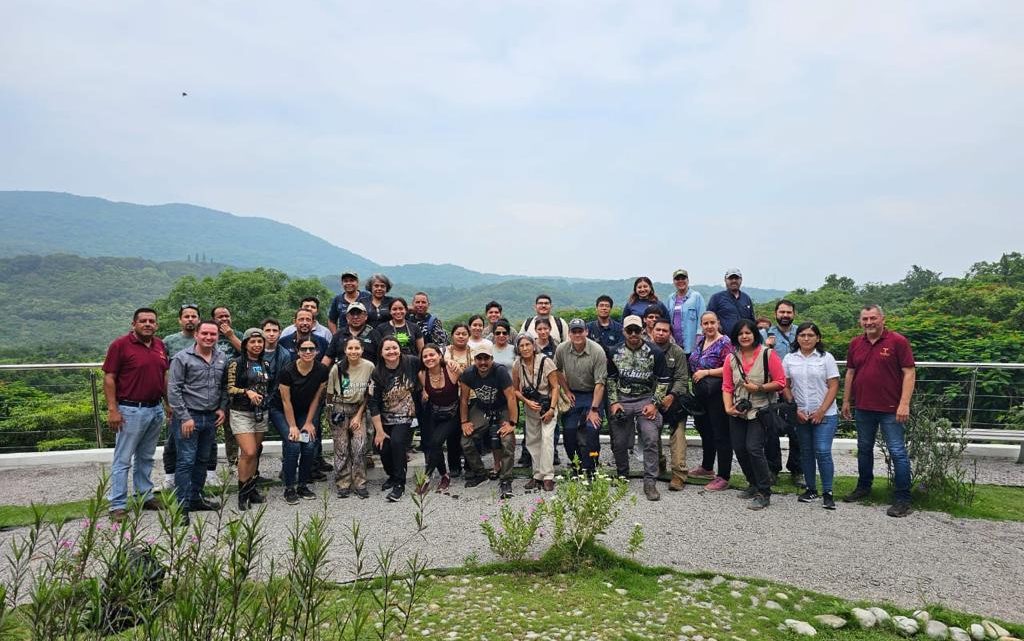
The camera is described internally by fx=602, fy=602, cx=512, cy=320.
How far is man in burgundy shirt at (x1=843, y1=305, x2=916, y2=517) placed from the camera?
5.98 m

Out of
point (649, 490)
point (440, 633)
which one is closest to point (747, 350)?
point (649, 490)

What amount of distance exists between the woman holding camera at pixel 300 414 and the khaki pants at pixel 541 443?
7.95 ft

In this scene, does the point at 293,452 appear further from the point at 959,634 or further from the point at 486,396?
the point at 959,634

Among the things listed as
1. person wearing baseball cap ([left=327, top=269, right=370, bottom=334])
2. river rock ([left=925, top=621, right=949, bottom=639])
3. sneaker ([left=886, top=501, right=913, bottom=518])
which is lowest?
river rock ([left=925, top=621, right=949, bottom=639])

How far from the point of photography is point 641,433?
269 inches

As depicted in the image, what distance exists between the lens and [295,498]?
6602mm

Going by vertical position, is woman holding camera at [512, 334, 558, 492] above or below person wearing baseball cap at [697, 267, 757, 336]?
below

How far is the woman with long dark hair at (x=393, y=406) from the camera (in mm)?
6797

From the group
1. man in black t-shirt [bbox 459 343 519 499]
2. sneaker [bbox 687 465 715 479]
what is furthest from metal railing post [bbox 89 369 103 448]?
sneaker [bbox 687 465 715 479]

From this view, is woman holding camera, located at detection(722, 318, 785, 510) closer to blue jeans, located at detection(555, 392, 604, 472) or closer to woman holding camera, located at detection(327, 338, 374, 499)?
blue jeans, located at detection(555, 392, 604, 472)

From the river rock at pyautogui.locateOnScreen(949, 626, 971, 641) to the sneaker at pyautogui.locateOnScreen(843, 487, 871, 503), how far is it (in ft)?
7.83

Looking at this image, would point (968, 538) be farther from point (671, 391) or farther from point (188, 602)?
point (188, 602)

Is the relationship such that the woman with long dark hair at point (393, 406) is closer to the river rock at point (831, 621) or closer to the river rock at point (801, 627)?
the river rock at point (801, 627)

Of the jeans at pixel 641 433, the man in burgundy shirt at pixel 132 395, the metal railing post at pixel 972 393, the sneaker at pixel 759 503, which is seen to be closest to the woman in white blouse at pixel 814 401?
the sneaker at pixel 759 503
